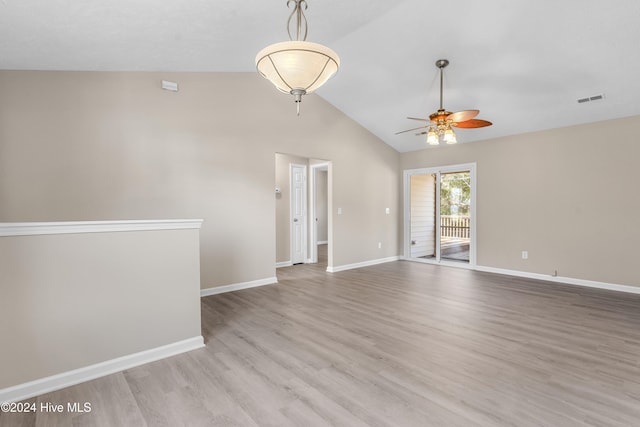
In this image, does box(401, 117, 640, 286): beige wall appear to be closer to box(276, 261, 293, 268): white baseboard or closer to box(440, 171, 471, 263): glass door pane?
box(440, 171, 471, 263): glass door pane

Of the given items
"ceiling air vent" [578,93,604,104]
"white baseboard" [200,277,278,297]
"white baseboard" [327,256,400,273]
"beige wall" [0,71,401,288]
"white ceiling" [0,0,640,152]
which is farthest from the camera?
"white baseboard" [327,256,400,273]

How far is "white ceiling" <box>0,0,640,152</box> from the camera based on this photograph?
8.68 feet

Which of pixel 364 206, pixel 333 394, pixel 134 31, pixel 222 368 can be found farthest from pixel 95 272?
→ pixel 364 206

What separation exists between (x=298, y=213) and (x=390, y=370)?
192 inches

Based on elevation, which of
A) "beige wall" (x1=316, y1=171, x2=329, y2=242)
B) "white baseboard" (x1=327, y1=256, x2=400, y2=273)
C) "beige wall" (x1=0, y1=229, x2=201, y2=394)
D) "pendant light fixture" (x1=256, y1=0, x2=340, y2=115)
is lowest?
"white baseboard" (x1=327, y1=256, x2=400, y2=273)

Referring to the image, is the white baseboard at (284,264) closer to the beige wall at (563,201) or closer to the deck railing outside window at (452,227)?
the deck railing outside window at (452,227)

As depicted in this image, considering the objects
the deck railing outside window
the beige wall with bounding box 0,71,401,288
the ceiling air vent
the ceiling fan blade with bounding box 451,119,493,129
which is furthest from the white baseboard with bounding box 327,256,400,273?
the ceiling air vent

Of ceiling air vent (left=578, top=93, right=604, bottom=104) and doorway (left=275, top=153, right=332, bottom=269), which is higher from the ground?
ceiling air vent (left=578, top=93, right=604, bottom=104)

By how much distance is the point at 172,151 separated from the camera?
4141 millimetres

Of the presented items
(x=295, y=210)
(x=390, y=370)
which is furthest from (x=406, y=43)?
(x=295, y=210)

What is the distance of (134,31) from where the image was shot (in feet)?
9.33

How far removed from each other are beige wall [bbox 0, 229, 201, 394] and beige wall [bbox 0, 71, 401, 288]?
5.01 feet

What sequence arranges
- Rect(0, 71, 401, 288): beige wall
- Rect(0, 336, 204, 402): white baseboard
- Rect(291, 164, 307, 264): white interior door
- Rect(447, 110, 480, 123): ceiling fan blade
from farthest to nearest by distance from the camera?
1. Rect(291, 164, 307, 264): white interior door
2. Rect(447, 110, 480, 123): ceiling fan blade
3. Rect(0, 71, 401, 288): beige wall
4. Rect(0, 336, 204, 402): white baseboard

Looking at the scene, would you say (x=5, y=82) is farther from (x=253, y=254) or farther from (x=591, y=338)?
(x=591, y=338)
